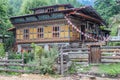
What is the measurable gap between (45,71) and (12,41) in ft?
84.5

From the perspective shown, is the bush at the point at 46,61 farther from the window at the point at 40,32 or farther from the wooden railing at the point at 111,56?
the window at the point at 40,32

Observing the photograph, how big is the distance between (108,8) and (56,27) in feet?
68.2

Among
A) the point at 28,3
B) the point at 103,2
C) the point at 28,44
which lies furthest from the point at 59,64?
the point at 28,3

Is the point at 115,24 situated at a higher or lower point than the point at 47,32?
higher

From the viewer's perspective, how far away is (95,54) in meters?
17.1

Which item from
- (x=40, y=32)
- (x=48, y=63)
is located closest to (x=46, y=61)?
(x=48, y=63)

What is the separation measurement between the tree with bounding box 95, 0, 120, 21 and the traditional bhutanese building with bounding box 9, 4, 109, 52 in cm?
1262

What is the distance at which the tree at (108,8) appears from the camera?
46841mm

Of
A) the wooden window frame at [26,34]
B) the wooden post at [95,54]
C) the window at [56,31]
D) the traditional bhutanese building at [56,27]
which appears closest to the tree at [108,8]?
the traditional bhutanese building at [56,27]

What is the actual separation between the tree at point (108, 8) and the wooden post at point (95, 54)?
30713 mm

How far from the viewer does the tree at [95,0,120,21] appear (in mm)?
46841

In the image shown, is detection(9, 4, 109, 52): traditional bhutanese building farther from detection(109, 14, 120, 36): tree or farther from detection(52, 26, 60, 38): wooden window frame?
detection(109, 14, 120, 36): tree

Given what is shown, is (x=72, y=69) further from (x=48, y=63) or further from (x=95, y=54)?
(x=95, y=54)

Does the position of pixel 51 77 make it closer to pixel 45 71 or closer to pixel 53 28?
pixel 45 71
